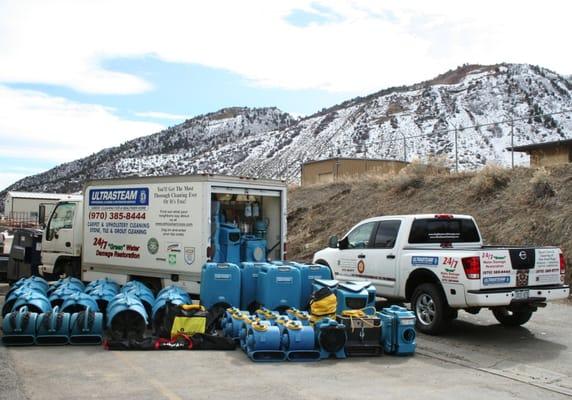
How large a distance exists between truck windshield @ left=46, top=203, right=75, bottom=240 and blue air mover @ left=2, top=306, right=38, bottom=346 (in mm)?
6064

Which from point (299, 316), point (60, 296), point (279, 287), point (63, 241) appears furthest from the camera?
point (63, 241)

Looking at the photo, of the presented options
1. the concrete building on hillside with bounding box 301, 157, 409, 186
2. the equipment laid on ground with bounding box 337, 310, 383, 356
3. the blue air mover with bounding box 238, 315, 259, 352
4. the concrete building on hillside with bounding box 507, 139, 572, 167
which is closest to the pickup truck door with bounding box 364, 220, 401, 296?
the equipment laid on ground with bounding box 337, 310, 383, 356

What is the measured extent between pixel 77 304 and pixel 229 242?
11.6 ft

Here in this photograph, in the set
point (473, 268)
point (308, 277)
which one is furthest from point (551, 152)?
point (473, 268)

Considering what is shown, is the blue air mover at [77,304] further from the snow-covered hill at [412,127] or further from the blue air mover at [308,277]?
the snow-covered hill at [412,127]

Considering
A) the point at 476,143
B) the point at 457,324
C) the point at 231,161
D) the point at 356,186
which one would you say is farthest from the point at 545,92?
the point at 457,324

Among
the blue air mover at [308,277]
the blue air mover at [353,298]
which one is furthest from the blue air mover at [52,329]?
the blue air mover at [353,298]

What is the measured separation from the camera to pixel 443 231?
1142 centimetres

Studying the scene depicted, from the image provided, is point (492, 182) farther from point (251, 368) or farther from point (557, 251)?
point (251, 368)

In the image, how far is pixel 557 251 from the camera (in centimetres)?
1012

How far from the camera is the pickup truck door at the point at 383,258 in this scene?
11.2 m

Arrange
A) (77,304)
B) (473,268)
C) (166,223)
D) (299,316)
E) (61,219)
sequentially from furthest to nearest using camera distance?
1. (61,219)
2. (166,223)
3. (77,304)
4. (473,268)
5. (299,316)

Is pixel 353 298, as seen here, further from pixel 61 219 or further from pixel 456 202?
pixel 456 202

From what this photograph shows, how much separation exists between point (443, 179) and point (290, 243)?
6453 mm
